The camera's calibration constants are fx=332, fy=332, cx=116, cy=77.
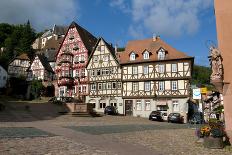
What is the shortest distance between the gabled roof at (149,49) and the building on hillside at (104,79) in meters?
2.14

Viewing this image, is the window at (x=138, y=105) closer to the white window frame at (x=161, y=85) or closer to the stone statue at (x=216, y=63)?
the white window frame at (x=161, y=85)

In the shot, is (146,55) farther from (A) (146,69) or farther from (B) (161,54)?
(B) (161,54)

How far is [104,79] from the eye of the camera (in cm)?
5528

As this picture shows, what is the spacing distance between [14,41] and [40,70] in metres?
37.7

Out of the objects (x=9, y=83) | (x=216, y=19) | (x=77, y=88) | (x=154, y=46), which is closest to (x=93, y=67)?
(x=77, y=88)

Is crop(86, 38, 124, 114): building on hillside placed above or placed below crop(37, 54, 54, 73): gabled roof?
below

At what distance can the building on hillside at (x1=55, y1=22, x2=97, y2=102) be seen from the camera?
62097 mm

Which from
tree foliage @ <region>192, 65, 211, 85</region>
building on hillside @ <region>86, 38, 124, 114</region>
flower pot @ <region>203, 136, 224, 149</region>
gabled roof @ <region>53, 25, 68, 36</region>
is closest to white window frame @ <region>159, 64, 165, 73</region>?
building on hillside @ <region>86, 38, 124, 114</region>

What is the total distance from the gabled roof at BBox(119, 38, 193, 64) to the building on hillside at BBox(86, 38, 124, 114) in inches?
84.3

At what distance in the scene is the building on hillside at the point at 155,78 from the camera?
48625mm

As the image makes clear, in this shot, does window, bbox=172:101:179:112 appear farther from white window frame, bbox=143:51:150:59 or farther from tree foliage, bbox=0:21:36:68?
tree foliage, bbox=0:21:36:68

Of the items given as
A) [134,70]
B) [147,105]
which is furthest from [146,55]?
[147,105]

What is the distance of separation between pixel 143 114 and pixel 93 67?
41.5 ft

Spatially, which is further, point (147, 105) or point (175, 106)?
point (147, 105)
